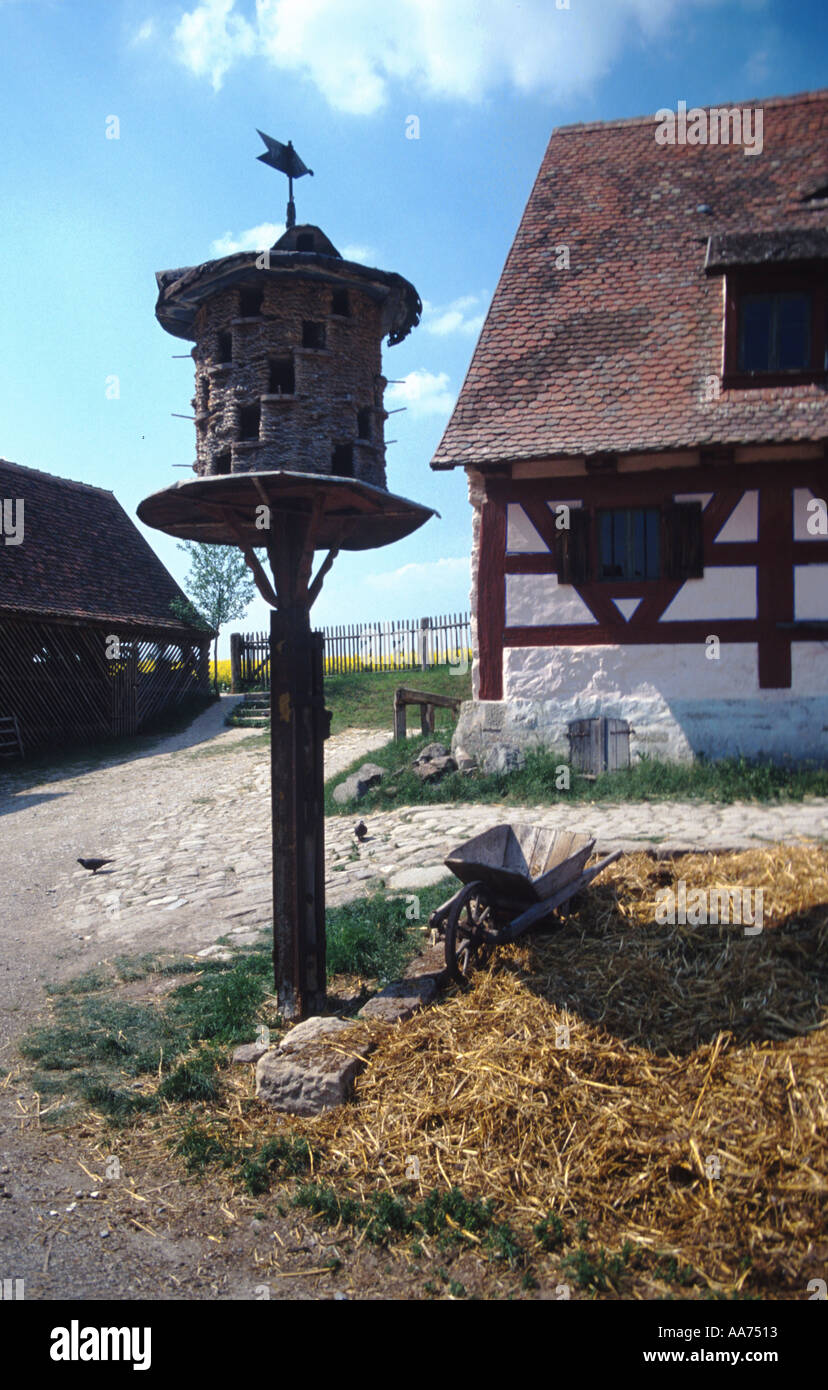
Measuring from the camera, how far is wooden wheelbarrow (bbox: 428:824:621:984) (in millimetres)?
4898

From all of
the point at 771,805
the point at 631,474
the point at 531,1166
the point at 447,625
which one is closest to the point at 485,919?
the point at 531,1166

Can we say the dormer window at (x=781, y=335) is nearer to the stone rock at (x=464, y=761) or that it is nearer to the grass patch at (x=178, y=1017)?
the stone rock at (x=464, y=761)

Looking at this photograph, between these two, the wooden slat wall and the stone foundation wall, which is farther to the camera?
the wooden slat wall

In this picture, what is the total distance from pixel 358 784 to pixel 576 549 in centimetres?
390

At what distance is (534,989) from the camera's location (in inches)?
182

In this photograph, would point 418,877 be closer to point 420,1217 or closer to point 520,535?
point 420,1217

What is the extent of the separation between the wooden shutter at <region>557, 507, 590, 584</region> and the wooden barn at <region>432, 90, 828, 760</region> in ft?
0.06

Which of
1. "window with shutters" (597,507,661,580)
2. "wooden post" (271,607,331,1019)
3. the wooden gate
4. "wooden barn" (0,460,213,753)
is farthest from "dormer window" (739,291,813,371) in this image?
"wooden barn" (0,460,213,753)

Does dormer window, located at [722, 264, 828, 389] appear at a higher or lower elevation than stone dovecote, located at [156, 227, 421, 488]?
higher

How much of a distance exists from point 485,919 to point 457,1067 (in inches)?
52.8

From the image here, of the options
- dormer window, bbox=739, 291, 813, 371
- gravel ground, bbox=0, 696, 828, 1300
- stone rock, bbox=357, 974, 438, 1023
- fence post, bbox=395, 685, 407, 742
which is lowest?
gravel ground, bbox=0, 696, 828, 1300

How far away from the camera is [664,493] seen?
1103cm

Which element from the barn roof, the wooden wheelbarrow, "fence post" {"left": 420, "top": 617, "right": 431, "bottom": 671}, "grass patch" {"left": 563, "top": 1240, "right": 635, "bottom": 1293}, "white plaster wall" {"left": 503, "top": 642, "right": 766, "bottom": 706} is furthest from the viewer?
"fence post" {"left": 420, "top": 617, "right": 431, "bottom": 671}

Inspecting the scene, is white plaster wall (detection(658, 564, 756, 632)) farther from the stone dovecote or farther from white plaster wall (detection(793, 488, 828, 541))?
the stone dovecote
